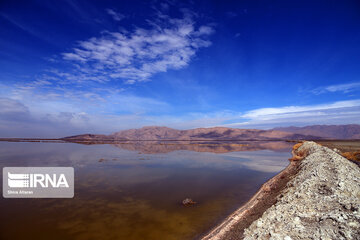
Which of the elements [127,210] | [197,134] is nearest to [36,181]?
[127,210]

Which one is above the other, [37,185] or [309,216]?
[309,216]

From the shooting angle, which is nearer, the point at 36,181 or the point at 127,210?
the point at 127,210

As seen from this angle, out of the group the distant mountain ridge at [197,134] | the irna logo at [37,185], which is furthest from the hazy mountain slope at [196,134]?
the irna logo at [37,185]

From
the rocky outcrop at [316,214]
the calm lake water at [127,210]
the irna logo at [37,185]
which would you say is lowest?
the calm lake water at [127,210]

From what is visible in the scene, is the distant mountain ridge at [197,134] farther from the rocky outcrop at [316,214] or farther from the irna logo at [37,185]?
the rocky outcrop at [316,214]

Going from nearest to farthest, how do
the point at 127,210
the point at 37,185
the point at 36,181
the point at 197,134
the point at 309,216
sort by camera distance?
the point at 309,216 → the point at 127,210 → the point at 37,185 → the point at 36,181 → the point at 197,134

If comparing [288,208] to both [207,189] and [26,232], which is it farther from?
[26,232]

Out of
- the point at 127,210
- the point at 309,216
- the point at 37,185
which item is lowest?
the point at 127,210

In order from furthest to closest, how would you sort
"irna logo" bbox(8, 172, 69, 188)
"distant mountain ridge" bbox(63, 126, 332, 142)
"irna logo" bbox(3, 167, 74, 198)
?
"distant mountain ridge" bbox(63, 126, 332, 142) < "irna logo" bbox(8, 172, 69, 188) < "irna logo" bbox(3, 167, 74, 198)

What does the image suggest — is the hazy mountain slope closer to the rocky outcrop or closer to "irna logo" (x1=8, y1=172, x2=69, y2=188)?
"irna logo" (x1=8, y1=172, x2=69, y2=188)

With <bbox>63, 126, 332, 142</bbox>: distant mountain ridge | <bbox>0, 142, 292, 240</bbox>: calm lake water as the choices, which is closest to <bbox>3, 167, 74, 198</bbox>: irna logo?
<bbox>0, 142, 292, 240</bbox>: calm lake water

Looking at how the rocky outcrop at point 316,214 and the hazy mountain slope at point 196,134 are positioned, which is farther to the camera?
the hazy mountain slope at point 196,134

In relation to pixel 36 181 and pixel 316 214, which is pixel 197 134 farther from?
pixel 316 214

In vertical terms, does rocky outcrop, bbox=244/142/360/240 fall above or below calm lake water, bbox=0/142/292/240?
above
